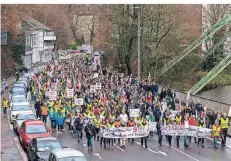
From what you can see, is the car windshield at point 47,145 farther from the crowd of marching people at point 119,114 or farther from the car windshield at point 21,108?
the car windshield at point 21,108

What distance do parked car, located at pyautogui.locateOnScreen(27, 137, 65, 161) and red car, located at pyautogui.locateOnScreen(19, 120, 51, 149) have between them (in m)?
2.51

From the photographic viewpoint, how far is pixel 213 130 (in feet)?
86.6

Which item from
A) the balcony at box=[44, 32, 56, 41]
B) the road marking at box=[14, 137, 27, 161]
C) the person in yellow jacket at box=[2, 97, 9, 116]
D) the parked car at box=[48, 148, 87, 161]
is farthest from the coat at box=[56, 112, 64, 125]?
the balcony at box=[44, 32, 56, 41]

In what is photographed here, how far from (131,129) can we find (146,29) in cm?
2588

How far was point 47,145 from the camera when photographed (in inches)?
875

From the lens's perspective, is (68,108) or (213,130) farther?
(68,108)

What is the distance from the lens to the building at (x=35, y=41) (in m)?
83.4

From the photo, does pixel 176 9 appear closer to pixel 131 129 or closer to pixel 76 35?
pixel 131 129

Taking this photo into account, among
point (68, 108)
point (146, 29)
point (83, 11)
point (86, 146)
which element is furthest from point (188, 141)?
point (83, 11)

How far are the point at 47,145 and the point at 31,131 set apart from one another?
12.7 feet

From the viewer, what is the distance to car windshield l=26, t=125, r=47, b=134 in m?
25.9

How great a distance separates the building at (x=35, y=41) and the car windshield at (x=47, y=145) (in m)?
55.3

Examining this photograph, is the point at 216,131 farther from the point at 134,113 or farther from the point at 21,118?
the point at 21,118

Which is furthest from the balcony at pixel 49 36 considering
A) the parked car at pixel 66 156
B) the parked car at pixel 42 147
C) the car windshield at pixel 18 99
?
the parked car at pixel 66 156
